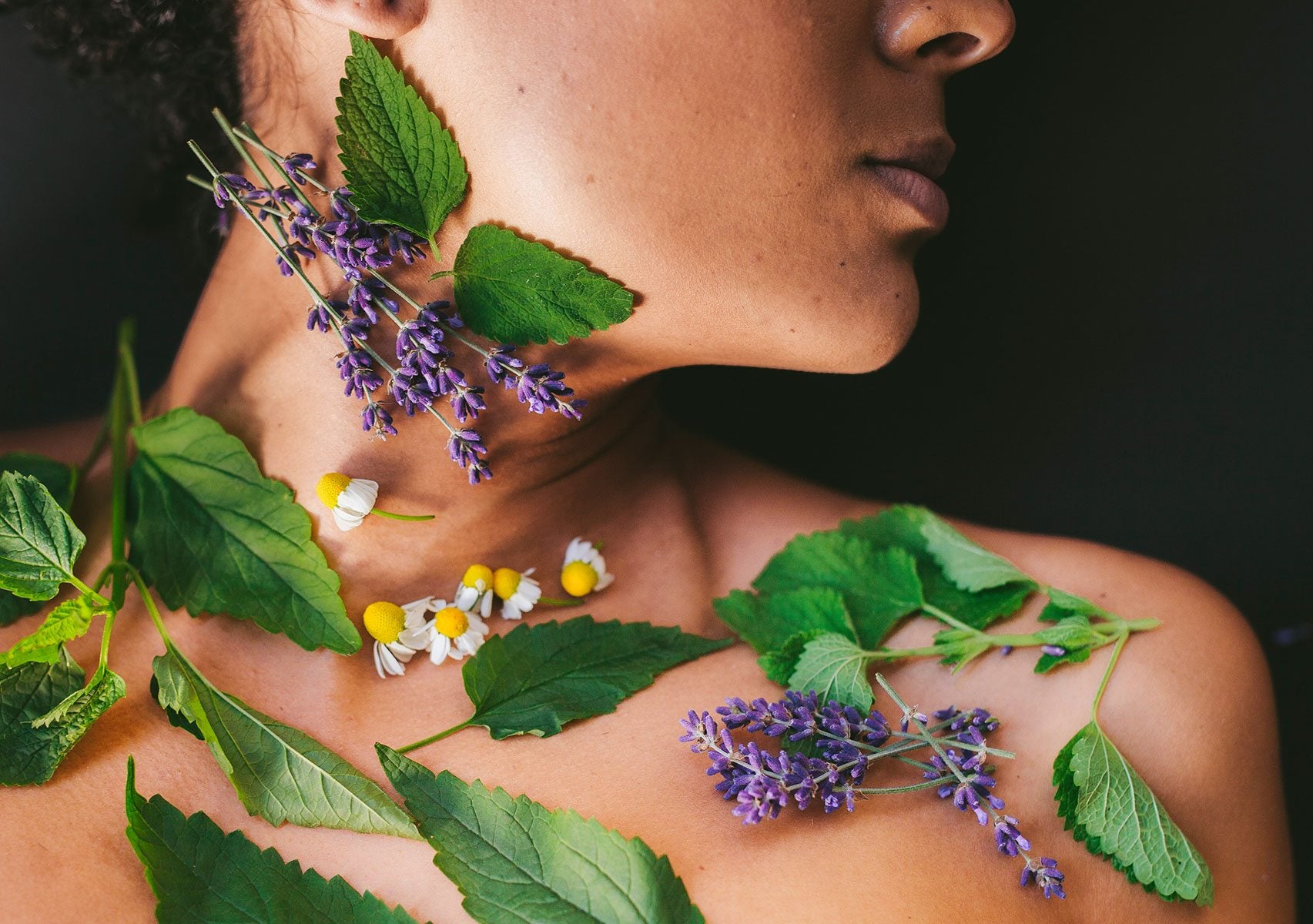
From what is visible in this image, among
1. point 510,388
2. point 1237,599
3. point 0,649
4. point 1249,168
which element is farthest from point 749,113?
point 1237,599

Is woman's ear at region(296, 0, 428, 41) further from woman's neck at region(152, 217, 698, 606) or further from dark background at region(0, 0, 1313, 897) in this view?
dark background at region(0, 0, 1313, 897)

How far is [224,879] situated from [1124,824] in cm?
85

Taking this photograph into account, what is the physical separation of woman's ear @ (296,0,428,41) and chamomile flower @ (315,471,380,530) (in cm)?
44

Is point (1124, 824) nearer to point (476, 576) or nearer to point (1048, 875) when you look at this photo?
point (1048, 875)

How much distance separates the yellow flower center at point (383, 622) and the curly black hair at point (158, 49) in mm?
631

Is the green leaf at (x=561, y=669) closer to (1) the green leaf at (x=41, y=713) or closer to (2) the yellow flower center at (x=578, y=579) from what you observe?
(2) the yellow flower center at (x=578, y=579)

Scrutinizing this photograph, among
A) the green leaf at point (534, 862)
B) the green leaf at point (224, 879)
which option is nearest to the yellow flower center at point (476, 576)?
the green leaf at point (534, 862)

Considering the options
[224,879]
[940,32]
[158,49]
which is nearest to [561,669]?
[224,879]

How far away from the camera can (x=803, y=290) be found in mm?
999

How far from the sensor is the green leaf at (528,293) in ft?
3.12

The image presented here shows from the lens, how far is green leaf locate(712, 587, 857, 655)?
1170mm

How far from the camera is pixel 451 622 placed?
112cm

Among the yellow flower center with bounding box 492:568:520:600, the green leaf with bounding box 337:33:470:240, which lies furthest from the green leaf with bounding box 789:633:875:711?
the green leaf with bounding box 337:33:470:240

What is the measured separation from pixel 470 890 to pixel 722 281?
1.96 feet
